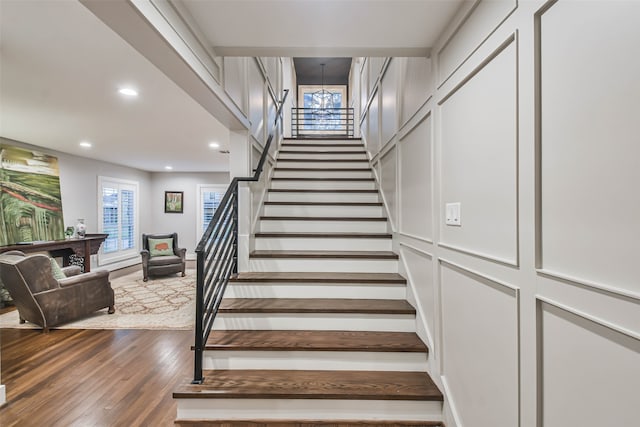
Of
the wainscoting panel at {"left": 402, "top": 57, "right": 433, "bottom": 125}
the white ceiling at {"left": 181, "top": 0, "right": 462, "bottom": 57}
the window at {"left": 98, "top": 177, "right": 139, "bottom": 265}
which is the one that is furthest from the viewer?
the window at {"left": 98, "top": 177, "right": 139, "bottom": 265}

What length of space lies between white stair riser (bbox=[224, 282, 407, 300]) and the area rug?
1558 millimetres

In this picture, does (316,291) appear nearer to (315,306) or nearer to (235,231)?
(315,306)

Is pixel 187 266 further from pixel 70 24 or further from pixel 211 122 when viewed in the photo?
pixel 70 24

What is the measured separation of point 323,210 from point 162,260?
163 inches

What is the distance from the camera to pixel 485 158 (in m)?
1.24

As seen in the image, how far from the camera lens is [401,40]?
1.71m

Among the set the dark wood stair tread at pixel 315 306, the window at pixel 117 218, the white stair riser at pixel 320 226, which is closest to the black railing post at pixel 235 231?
the dark wood stair tread at pixel 315 306

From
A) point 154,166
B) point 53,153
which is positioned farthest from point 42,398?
point 154,166

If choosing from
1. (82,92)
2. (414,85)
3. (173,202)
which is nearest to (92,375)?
(82,92)

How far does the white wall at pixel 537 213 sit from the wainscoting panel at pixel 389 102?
3.03 feet

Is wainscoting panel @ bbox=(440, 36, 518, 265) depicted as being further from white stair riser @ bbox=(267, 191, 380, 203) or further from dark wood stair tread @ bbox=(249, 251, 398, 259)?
white stair riser @ bbox=(267, 191, 380, 203)

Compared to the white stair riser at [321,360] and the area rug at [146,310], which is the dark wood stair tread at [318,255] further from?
the area rug at [146,310]

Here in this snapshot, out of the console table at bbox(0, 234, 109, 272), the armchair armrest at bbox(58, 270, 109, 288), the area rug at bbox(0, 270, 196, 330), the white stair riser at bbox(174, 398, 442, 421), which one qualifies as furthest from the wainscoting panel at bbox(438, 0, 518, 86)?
the console table at bbox(0, 234, 109, 272)

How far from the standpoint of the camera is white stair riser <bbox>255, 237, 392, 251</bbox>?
2789mm
